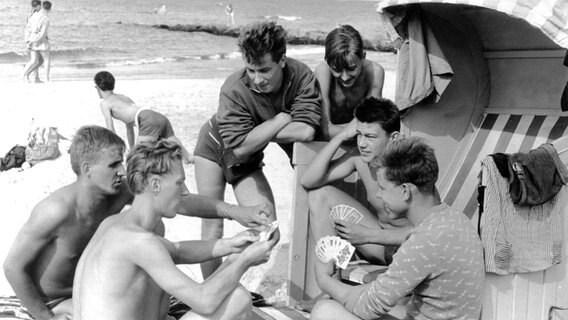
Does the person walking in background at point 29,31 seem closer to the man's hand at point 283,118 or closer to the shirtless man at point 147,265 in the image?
the man's hand at point 283,118

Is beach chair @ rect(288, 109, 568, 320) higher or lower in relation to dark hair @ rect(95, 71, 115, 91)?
higher

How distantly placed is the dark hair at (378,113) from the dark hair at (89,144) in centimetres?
123

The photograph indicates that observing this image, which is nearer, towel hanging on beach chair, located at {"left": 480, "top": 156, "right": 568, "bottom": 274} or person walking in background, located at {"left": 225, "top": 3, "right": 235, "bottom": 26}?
towel hanging on beach chair, located at {"left": 480, "top": 156, "right": 568, "bottom": 274}

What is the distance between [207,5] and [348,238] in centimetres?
1933

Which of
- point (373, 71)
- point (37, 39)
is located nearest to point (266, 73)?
point (373, 71)

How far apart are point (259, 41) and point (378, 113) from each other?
0.72 m

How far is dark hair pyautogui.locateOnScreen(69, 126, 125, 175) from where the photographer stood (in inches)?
127

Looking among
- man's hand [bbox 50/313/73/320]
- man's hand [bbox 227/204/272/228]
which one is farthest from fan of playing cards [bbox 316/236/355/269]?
man's hand [bbox 50/313/73/320]

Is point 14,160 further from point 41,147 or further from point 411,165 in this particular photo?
point 411,165

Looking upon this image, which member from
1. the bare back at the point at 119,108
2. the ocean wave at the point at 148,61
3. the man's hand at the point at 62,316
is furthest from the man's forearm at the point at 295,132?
the ocean wave at the point at 148,61

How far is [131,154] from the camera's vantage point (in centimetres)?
283

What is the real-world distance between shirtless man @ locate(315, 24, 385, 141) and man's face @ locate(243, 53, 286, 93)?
289 millimetres

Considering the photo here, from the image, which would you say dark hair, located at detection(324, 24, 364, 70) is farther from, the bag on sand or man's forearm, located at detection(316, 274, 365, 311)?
the bag on sand

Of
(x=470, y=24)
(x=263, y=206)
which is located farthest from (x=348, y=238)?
(x=470, y=24)
